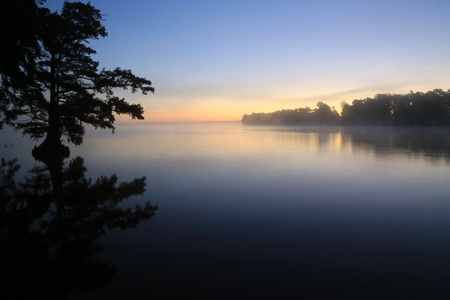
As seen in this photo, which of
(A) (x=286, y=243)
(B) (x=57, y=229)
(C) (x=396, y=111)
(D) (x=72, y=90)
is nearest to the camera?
(A) (x=286, y=243)

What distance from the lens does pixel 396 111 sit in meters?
100

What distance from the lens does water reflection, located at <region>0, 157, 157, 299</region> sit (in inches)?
178

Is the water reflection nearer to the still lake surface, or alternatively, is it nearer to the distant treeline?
the still lake surface

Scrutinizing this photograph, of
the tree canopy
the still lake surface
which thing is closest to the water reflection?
the still lake surface

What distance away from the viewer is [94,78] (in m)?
20.0

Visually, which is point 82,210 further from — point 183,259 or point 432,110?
point 432,110

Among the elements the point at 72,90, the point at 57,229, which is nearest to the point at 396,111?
the point at 72,90

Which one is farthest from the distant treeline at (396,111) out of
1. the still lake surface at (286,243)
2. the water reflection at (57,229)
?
the water reflection at (57,229)

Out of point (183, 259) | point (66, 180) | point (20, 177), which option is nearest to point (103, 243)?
point (183, 259)

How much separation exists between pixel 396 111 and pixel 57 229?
11409cm

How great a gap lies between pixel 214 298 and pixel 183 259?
55.1 inches

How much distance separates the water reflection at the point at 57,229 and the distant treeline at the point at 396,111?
10440 cm

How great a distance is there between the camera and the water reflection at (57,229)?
4.51 m

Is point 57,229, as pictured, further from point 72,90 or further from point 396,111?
point 396,111
